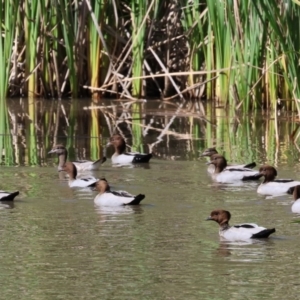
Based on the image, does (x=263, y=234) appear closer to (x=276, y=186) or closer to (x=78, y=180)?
(x=276, y=186)

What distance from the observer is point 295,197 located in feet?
29.5

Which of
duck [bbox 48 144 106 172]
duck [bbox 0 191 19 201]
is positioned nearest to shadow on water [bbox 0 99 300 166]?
duck [bbox 48 144 106 172]

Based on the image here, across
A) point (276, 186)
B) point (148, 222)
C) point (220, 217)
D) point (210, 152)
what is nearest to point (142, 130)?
point (210, 152)

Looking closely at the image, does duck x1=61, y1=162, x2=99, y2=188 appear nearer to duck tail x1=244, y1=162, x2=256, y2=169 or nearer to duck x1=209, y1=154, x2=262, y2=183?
duck x1=209, y1=154, x2=262, y2=183

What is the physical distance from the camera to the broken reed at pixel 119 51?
15.7 meters

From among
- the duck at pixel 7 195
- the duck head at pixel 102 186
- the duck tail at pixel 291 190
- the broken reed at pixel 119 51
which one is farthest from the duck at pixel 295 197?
the broken reed at pixel 119 51

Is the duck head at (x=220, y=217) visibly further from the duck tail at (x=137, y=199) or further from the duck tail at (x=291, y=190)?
the duck tail at (x=291, y=190)

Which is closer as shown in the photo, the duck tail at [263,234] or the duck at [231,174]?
the duck tail at [263,234]

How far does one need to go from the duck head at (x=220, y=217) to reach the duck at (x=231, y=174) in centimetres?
217

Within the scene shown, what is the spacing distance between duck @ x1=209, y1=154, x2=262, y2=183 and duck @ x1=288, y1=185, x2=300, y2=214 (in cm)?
71

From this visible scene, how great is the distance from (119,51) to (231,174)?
7.92 meters

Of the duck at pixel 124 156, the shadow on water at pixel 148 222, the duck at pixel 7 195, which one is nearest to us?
the shadow on water at pixel 148 222

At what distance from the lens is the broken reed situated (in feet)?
51.6

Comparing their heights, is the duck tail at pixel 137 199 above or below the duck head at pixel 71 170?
below
